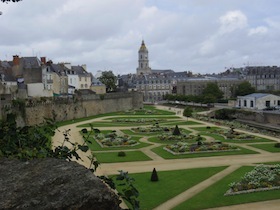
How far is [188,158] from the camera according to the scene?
25422 millimetres

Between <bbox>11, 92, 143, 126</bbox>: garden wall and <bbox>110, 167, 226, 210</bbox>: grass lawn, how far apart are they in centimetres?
1555

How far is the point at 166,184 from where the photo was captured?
61.4ft

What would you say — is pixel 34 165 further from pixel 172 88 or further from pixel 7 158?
pixel 172 88

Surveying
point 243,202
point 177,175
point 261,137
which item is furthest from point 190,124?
point 243,202

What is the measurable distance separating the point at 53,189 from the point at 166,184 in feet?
49.8

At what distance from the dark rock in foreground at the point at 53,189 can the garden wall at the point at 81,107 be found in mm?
29588

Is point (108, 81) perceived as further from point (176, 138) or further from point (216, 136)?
point (176, 138)

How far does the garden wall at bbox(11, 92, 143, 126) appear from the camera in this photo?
44.2 meters

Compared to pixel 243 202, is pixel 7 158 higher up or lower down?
higher up

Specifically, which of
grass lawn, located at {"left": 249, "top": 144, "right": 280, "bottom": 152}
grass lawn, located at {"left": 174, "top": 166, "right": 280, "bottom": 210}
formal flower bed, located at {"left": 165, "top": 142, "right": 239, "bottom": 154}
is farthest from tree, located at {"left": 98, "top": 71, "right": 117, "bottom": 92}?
grass lawn, located at {"left": 174, "top": 166, "right": 280, "bottom": 210}

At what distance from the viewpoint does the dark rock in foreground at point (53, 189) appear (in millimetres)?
3838

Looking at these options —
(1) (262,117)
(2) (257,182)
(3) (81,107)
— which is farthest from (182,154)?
(3) (81,107)

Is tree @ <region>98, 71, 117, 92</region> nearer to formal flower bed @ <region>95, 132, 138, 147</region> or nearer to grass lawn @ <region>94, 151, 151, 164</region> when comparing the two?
formal flower bed @ <region>95, 132, 138, 147</region>

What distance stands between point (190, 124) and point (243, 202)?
3180 centimetres
